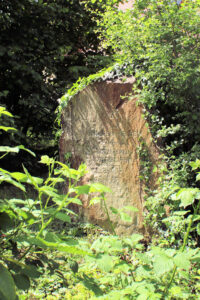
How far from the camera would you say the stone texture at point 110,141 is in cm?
353

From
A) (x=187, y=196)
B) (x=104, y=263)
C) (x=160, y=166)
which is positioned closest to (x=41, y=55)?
(x=160, y=166)

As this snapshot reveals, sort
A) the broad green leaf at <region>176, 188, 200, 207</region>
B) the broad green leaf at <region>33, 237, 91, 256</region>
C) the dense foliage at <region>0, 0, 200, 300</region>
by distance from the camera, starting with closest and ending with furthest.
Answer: the broad green leaf at <region>33, 237, 91, 256</region> → the broad green leaf at <region>176, 188, 200, 207</region> → the dense foliage at <region>0, 0, 200, 300</region>

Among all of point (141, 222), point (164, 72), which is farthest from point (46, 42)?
point (141, 222)

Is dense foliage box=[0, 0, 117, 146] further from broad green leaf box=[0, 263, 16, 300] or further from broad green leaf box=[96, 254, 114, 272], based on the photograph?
broad green leaf box=[0, 263, 16, 300]

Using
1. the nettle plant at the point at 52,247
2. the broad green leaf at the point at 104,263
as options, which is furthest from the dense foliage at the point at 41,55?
the broad green leaf at the point at 104,263

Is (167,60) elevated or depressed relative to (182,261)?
elevated

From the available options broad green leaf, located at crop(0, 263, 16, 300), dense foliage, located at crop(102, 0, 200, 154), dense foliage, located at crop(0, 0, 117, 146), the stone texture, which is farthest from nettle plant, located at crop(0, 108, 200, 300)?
dense foliage, located at crop(0, 0, 117, 146)

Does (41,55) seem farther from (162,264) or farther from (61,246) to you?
(61,246)

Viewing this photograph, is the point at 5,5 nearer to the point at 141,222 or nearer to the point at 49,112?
the point at 49,112

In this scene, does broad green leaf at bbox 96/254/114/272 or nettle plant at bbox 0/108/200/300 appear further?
broad green leaf at bbox 96/254/114/272

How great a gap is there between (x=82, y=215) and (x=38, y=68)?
2914 mm

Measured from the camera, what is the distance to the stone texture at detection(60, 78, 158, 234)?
11.6 ft

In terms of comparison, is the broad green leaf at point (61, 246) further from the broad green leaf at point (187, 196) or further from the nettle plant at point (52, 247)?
the broad green leaf at point (187, 196)

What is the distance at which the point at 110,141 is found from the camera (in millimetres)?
3766
